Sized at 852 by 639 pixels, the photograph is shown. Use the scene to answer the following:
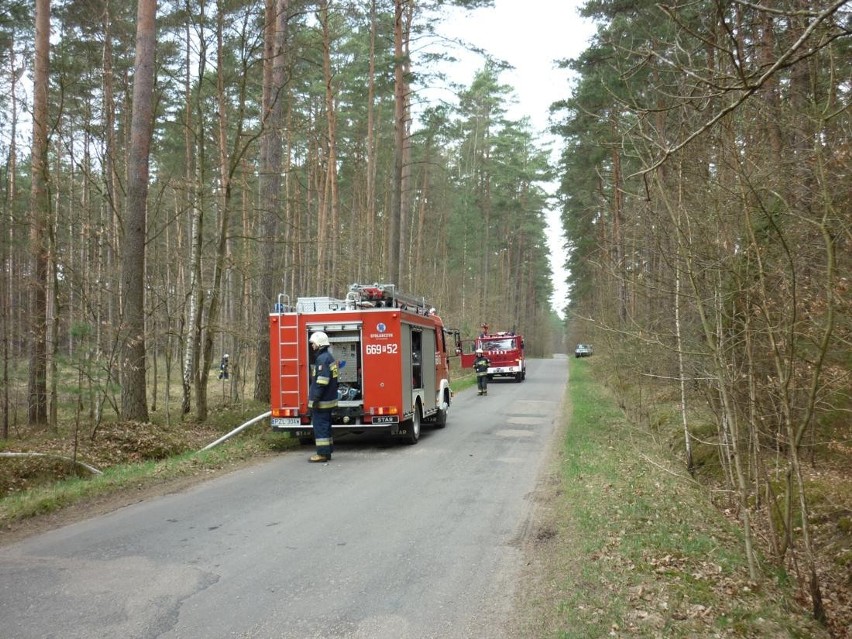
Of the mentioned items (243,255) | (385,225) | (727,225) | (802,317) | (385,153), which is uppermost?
(385,153)

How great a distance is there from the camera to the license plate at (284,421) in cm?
1129

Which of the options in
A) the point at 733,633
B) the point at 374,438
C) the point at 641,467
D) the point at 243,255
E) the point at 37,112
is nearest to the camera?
the point at 733,633

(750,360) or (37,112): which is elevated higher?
(37,112)

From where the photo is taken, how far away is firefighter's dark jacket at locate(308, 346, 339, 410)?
10258mm

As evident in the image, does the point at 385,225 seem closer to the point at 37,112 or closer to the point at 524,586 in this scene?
the point at 37,112

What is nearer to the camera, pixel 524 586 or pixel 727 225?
pixel 524 586

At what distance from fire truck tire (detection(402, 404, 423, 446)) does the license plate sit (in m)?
2.21

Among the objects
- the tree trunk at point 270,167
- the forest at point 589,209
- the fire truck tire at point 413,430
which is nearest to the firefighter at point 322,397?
the fire truck tire at point 413,430

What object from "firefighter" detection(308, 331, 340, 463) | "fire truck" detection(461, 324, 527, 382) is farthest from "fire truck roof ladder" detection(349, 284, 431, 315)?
"fire truck" detection(461, 324, 527, 382)

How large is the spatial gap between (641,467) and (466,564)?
5226 millimetres

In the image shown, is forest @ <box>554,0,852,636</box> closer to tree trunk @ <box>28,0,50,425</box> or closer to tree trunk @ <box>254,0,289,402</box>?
tree trunk @ <box>254,0,289,402</box>

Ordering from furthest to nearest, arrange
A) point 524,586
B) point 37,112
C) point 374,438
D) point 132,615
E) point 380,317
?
point 374,438 < point 37,112 < point 380,317 < point 524,586 < point 132,615

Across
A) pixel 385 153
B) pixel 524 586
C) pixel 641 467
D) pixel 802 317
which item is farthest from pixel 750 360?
pixel 385 153

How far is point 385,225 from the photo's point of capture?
35750 millimetres
